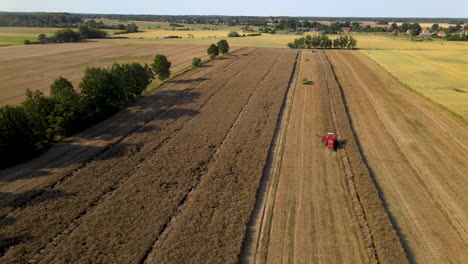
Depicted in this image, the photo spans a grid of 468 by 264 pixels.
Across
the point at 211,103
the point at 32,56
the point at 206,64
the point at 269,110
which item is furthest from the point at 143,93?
the point at 32,56

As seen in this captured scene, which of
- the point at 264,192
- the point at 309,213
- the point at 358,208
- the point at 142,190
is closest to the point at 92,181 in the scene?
the point at 142,190

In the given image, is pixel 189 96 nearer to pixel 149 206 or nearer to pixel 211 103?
pixel 211 103

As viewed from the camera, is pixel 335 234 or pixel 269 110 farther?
pixel 269 110

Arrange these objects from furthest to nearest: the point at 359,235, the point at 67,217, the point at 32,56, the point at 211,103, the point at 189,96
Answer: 1. the point at 32,56
2. the point at 189,96
3. the point at 211,103
4. the point at 67,217
5. the point at 359,235

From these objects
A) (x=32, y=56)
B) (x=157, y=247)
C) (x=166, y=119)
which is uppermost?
(x=32, y=56)

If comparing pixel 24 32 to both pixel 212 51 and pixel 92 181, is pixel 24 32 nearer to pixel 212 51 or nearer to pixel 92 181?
pixel 212 51

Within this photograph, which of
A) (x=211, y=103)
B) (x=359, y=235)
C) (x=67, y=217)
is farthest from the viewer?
(x=211, y=103)

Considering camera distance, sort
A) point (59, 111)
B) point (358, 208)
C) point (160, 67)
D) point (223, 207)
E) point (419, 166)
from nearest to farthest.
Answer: point (223, 207), point (358, 208), point (419, 166), point (59, 111), point (160, 67)
